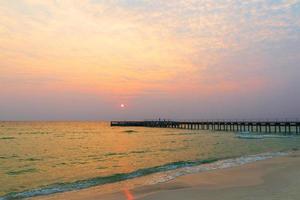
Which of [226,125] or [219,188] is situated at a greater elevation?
[226,125]

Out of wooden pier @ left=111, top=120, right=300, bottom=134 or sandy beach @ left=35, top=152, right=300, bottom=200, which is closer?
sandy beach @ left=35, top=152, right=300, bottom=200

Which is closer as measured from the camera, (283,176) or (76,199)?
(76,199)

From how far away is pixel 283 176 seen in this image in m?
14.4

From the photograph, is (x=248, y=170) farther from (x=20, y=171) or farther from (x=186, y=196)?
(x=20, y=171)

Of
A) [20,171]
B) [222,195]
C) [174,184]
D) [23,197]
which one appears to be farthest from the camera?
[20,171]

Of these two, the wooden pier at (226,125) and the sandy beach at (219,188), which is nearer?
the sandy beach at (219,188)

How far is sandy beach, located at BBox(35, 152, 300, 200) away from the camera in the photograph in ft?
34.7

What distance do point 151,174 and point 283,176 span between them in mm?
6514

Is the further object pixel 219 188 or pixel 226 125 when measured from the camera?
pixel 226 125

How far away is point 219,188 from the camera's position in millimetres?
12188

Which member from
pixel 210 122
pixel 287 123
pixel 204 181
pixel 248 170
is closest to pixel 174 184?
pixel 204 181

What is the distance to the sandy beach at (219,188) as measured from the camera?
1059cm

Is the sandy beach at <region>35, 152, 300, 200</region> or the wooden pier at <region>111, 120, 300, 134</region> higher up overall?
the wooden pier at <region>111, 120, 300, 134</region>

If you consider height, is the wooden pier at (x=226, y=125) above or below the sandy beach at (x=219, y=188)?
above
